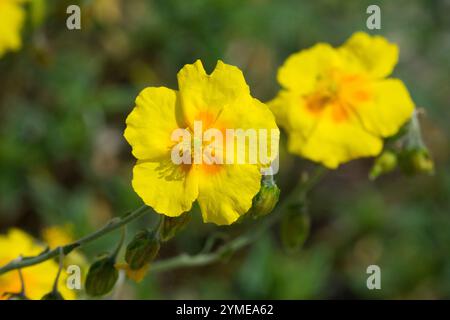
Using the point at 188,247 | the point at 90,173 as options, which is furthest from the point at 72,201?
the point at 188,247

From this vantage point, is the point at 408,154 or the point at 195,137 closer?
the point at 195,137

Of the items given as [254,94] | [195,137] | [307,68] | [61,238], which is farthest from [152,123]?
[254,94]

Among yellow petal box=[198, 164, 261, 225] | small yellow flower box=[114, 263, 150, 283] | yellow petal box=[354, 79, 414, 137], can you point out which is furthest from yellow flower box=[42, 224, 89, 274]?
yellow petal box=[354, 79, 414, 137]

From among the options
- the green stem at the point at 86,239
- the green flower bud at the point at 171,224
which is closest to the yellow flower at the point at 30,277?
the green stem at the point at 86,239

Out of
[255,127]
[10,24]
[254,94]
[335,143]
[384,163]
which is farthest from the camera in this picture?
[254,94]

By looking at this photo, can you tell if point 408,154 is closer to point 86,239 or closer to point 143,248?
point 143,248

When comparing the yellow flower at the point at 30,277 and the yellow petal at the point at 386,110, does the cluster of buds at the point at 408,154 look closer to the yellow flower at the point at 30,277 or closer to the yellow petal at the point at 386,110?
the yellow petal at the point at 386,110

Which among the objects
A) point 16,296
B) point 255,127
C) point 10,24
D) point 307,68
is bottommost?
point 16,296
